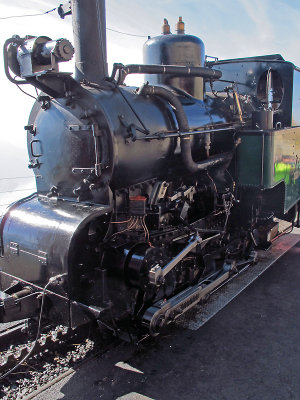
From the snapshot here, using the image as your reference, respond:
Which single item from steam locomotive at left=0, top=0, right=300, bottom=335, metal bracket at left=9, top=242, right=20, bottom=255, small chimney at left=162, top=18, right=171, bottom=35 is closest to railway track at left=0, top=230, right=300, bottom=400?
steam locomotive at left=0, top=0, right=300, bottom=335

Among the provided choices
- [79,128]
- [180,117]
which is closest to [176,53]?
[180,117]

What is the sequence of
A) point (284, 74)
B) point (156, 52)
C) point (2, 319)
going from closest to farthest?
point (2, 319) < point (156, 52) < point (284, 74)

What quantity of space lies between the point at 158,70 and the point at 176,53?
30.4 inches

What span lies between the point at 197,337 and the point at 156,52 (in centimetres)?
316

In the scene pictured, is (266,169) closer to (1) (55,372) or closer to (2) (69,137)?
(2) (69,137)

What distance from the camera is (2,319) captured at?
2820 millimetres

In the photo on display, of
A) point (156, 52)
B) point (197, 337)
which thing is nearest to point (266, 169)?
point (156, 52)

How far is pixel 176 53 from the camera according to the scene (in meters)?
4.30

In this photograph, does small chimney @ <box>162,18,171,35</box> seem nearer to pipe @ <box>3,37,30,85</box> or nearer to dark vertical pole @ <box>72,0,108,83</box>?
dark vertical pole @ <box>72,0,108,83</box>

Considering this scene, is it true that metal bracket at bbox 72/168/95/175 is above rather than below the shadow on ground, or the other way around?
above

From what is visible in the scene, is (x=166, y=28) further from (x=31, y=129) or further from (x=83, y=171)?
(x=83, y=171)

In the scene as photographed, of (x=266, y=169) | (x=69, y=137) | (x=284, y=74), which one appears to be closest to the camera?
(x=69, y=137)

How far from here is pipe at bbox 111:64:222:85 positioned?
11.0 feet

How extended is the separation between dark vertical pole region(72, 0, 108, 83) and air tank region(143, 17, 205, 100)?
1.06 meters
